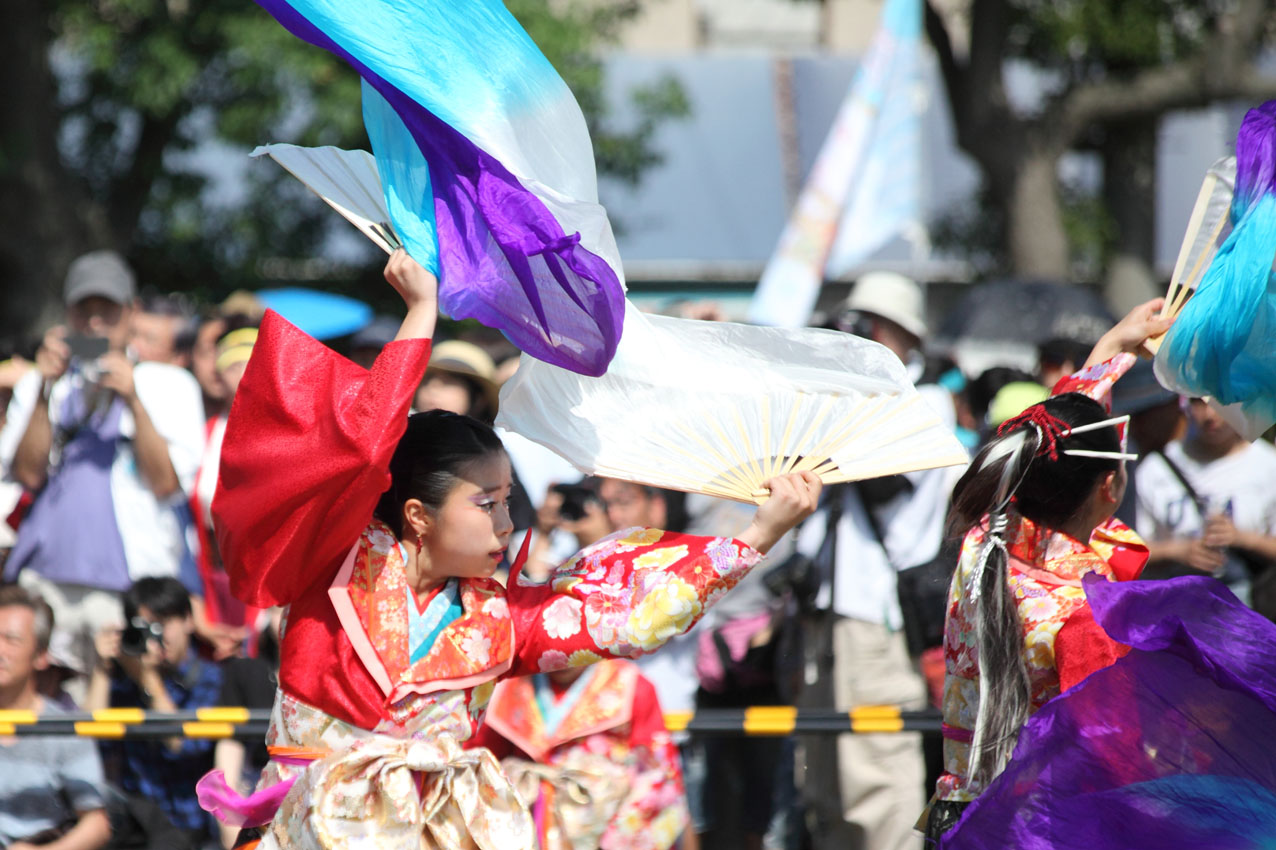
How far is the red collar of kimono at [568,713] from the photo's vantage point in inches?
140

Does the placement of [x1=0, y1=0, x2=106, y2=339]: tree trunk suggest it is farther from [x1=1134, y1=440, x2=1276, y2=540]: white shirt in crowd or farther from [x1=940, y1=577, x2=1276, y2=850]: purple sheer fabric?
[x1=940, y1=577, x2=1276, y2=850]: purple sheer fabric

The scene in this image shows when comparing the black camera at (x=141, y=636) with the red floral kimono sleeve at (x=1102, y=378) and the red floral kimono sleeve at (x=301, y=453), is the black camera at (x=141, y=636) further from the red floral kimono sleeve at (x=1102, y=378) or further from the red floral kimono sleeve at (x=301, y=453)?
the red floral kimono sleeve at (x=1102, y=378)

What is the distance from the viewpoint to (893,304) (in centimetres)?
489

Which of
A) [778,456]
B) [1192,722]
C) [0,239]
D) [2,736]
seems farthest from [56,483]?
[0,239]

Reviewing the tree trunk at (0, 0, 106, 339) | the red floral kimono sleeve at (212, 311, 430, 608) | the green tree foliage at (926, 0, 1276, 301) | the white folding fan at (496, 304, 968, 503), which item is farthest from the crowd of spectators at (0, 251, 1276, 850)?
→ the green tree foliage at (926, 0, 1276, 301)

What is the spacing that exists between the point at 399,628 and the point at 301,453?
34 cm

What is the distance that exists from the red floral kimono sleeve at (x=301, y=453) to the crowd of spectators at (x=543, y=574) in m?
1.60

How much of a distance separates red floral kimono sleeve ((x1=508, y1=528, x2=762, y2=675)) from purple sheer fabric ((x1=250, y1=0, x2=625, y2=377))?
13.6 inches

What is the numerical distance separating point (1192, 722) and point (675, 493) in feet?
8.62

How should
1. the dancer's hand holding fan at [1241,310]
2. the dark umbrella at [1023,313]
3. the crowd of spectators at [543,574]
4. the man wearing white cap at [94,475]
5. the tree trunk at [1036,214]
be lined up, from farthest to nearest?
the tree trunk at [1036,214]
the dark umbrella at [1023,313]
the man wearing white cap at [94,475]
the crowd of spectators at [543,574]
the dancer's hand holding fan at [1241,310]

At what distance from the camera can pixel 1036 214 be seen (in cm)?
1100

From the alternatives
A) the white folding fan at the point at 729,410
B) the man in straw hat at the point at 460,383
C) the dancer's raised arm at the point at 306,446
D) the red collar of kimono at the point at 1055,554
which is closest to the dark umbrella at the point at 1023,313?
the man in straw hat at the point at 460,383

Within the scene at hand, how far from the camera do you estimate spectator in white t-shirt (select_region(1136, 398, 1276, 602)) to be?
413 centimetres

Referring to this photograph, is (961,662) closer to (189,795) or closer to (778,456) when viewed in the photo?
(778,456)
